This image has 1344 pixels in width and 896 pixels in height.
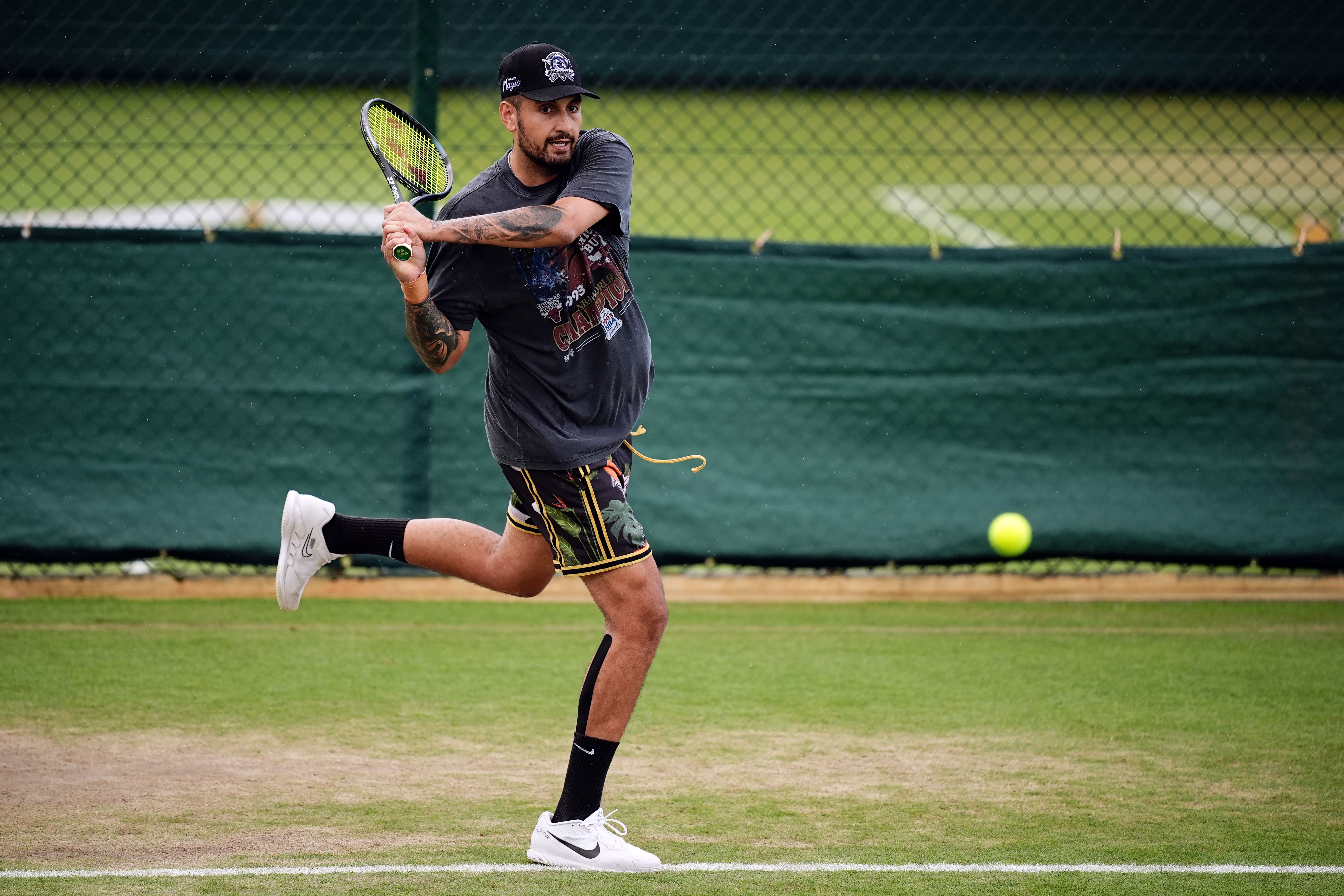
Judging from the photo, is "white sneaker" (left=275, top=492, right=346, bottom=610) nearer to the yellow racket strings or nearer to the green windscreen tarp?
the yellow racket strings

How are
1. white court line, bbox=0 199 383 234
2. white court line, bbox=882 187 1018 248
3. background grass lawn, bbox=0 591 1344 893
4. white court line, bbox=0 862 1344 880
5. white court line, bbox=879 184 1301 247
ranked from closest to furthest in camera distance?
white court line, bbox=0 862 1344 880, background grass lawn, bbox=0 591 1344 893, white court line, bbox=0 199 383 234, white court line, bbox=882 187 1018 248, white court line, bbox=879 184 1301 247

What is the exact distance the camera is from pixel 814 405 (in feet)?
20.7

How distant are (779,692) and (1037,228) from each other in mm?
16042

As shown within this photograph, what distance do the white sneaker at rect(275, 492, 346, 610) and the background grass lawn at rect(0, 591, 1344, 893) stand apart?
52cm

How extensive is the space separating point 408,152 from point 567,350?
86 cm

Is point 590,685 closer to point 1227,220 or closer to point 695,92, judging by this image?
point 695,92

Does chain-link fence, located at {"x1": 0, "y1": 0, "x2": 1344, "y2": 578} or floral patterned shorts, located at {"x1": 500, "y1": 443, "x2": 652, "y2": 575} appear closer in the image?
floral patterned shorts, located at {"x1": 500, "y1": 443, "x2": 652, "y2": 575}

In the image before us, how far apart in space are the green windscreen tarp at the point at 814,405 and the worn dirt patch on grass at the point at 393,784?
2.01 m

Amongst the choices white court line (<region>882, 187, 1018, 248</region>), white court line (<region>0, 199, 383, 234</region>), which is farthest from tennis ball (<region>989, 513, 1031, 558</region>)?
white court line (<region>882, 187, 1018, 248</region>)

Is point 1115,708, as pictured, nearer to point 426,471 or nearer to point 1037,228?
point 426,471

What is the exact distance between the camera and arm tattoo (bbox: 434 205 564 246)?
10.6 feet

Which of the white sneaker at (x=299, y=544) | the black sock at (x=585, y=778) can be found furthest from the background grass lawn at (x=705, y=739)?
the white sneaker at (x=299, y=544)

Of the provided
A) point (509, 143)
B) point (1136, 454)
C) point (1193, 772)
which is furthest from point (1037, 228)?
point (1193, 772)

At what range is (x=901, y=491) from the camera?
6.31 meters
